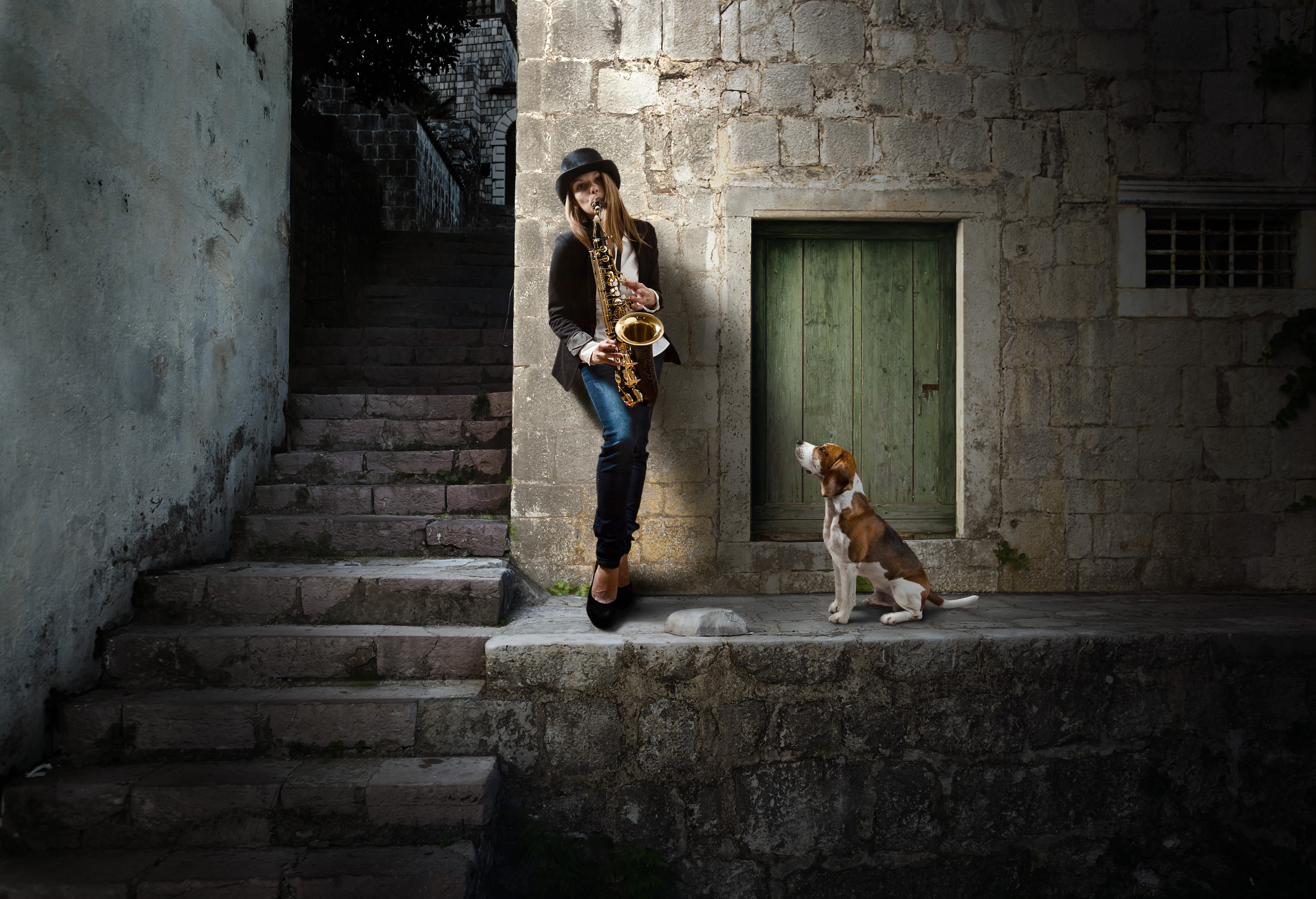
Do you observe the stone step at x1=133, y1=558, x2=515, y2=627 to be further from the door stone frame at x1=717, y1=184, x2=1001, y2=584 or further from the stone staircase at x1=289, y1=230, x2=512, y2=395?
the stone staircase at x1=289, y1=230, x2=512, y2=395

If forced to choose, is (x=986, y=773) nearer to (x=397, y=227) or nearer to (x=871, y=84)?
(x=871, y=84)

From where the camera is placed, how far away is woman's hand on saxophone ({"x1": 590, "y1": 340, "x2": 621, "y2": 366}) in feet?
10.5

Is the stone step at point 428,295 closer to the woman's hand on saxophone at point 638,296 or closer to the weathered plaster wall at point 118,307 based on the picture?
the weathered plaster wall at point 118,307

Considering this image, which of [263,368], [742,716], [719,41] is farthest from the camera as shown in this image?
[263,368]

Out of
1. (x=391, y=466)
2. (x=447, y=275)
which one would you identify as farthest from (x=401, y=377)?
(x=447, y=275)

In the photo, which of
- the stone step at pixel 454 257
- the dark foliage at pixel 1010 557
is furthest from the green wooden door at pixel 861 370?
the stone step at pixel 454 257

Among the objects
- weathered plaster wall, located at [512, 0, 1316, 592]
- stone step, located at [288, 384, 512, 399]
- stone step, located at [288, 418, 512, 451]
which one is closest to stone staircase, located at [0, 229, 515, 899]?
stone step, located at [288, 418, 512, 451]

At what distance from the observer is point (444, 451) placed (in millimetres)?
4512

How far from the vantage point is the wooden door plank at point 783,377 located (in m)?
4.33

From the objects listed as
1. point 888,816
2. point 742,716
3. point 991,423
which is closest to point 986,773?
point 888,816

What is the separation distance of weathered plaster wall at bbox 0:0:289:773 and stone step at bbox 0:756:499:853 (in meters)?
0.27

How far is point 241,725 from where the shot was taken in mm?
2867

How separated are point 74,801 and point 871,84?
4.93 metres

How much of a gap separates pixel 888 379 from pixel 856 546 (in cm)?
146
